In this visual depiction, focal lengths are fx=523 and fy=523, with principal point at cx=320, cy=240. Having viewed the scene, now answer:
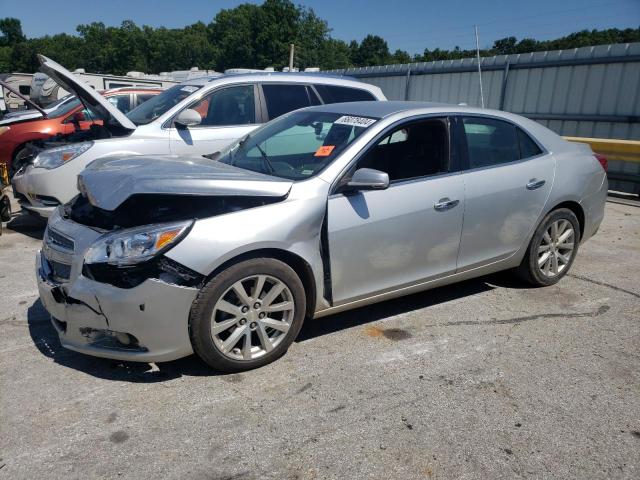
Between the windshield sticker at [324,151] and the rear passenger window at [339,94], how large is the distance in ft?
10.7

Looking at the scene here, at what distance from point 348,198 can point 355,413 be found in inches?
53.3

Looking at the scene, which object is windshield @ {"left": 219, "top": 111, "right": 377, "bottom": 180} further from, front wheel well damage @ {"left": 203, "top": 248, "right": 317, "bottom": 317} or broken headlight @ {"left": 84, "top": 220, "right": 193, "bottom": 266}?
broken headlight @ {"left": 84, "top": 220, "right": 193, "bottom": 266}

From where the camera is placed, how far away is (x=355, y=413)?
2.83 m

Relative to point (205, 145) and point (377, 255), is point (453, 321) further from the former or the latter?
point (205, 145)

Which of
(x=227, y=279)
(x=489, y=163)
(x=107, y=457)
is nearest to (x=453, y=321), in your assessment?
(x=489, y=163)

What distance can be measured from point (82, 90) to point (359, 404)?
442cm

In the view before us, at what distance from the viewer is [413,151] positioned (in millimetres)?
3932

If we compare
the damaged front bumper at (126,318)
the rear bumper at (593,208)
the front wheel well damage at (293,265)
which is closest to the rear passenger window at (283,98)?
the rear bumper at (593,208)

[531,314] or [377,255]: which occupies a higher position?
[377,255]

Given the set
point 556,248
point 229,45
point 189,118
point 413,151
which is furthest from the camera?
point 229,45

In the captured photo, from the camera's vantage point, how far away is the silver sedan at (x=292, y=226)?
2.89 metres

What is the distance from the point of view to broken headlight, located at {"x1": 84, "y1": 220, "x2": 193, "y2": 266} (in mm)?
2820

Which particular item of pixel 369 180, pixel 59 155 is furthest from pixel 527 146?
pixel 59 155

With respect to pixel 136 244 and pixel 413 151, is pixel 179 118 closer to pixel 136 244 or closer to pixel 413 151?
pixel 413 151
